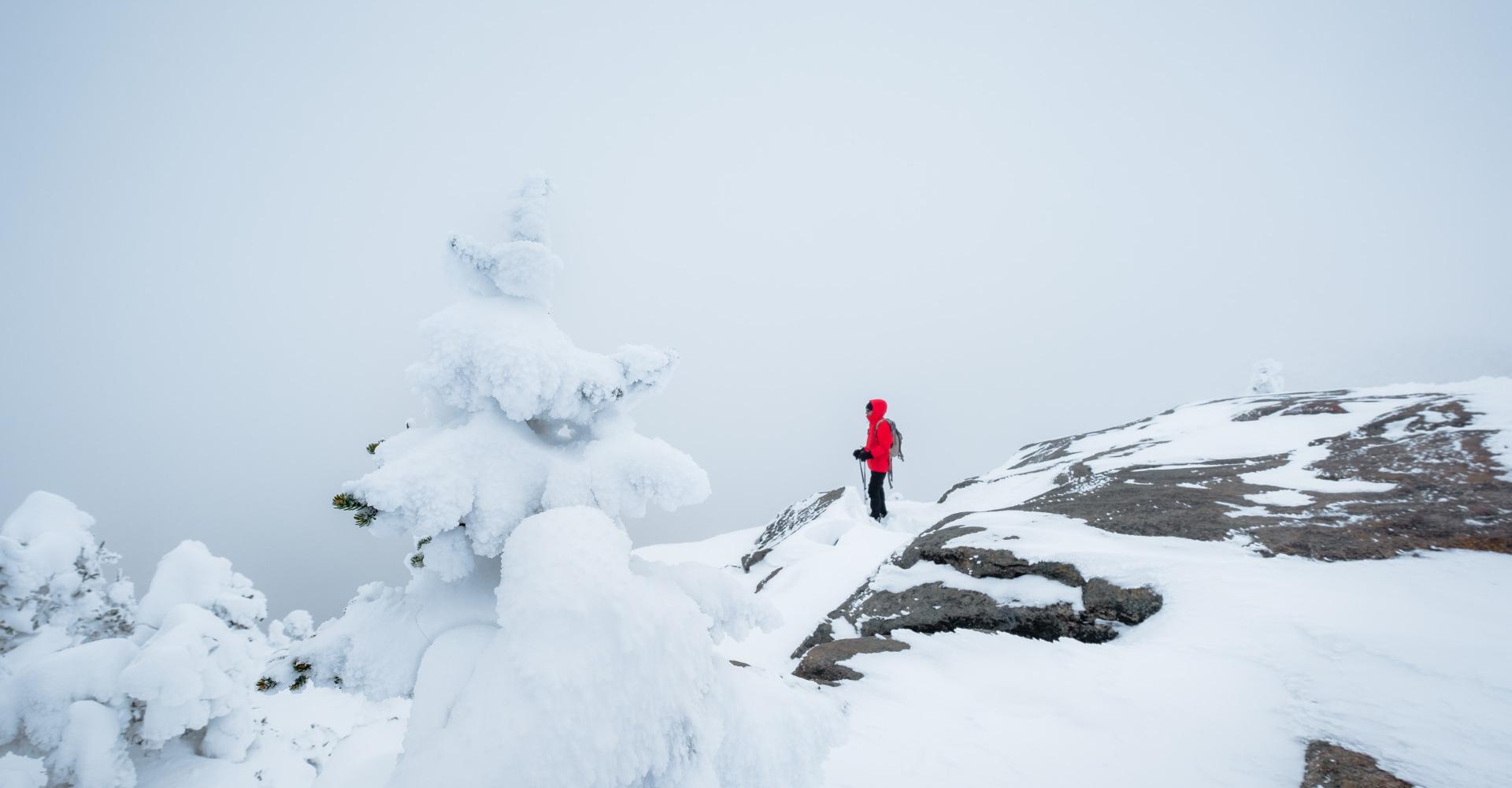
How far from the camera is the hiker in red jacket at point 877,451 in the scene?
13984mm

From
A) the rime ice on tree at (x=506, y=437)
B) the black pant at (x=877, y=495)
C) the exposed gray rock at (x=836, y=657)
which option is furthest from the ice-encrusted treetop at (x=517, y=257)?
the black pant at (x=877, y=495)

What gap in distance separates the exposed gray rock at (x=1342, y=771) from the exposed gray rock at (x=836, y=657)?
10.5 ft

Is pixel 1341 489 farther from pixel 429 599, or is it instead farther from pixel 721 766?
pixel 429 599

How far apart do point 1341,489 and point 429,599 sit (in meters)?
10.6

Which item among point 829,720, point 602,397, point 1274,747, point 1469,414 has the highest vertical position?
point 602,397

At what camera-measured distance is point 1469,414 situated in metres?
8.41

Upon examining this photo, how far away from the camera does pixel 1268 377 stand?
2681 cm

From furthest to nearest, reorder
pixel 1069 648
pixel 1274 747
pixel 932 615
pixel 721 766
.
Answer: pixel 932 615 → pixel 1069 648 → pixel 1274 747 → pixel 721 766

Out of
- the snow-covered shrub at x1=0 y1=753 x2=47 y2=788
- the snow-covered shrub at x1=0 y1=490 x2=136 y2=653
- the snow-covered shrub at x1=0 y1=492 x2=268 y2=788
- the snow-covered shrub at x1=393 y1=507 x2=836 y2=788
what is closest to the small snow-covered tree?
the snow-covered shrub at x1=393 y1=507 x2=836 y2=788

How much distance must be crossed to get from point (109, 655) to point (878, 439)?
17.2m

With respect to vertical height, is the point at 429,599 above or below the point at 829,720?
above

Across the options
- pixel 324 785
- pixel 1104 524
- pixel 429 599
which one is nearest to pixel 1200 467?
pixel 1104 524

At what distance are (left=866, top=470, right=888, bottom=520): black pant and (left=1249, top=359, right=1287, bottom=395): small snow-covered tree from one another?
24.7m

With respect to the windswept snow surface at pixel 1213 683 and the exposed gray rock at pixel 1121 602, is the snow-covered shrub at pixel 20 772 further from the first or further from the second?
the exposed gray rock at pixel 1121 602
